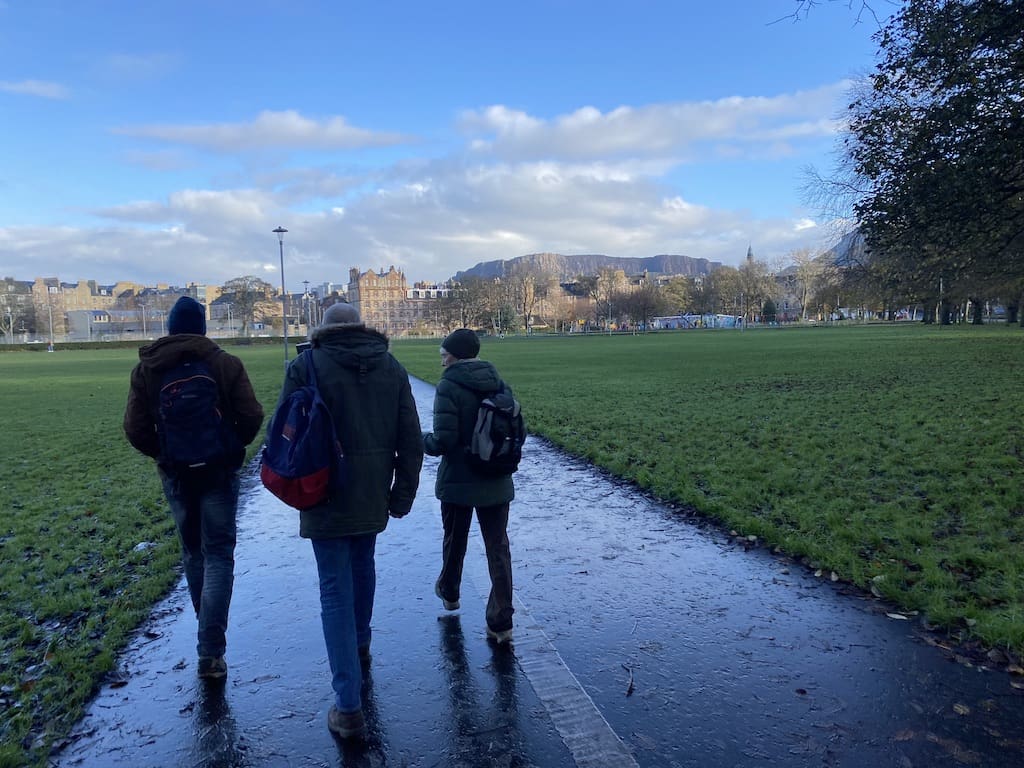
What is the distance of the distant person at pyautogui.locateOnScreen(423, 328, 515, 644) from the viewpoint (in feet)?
13.0

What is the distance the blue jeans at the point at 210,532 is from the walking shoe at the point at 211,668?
3 centimetres

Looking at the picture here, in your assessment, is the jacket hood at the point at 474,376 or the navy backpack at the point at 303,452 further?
the jacket hood at the point at 474,376

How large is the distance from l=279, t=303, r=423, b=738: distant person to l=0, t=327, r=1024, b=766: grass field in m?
1.38

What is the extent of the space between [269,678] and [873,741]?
3026 mm

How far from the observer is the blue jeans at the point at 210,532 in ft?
12.1

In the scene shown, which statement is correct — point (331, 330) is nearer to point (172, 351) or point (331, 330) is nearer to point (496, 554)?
point (172, 351)

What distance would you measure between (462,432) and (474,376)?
339mm

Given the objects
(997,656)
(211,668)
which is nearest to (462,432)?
(211,668)

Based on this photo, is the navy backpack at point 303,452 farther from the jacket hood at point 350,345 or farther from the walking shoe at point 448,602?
the walking shoe at point 448,602

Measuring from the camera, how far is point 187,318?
12.1 ft

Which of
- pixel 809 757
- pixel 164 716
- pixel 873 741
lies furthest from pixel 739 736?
pixel 164 716

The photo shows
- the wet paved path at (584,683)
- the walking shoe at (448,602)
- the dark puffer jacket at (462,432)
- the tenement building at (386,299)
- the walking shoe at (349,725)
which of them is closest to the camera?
the wet paved path at (584,683)

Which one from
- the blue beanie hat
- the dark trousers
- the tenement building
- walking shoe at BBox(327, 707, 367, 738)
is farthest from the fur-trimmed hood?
Answer: the tenement building

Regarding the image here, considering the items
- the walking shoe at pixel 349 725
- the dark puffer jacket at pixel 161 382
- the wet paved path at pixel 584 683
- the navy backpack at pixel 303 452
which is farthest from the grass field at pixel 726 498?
the navy backpack at pixel 303 452
